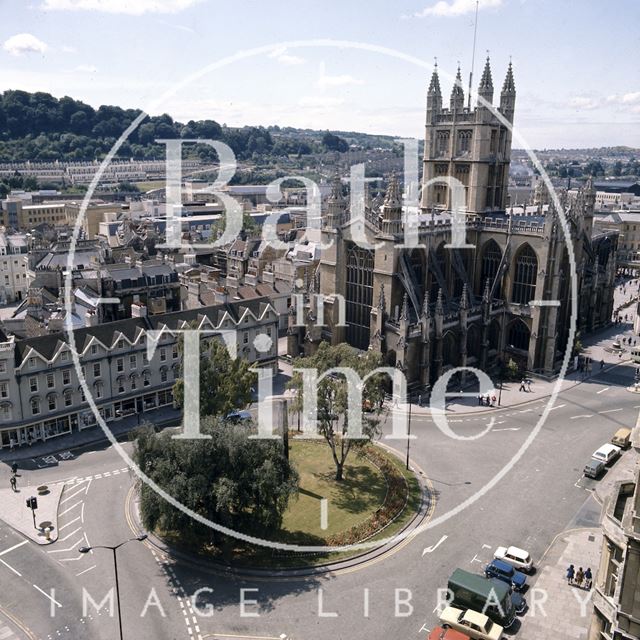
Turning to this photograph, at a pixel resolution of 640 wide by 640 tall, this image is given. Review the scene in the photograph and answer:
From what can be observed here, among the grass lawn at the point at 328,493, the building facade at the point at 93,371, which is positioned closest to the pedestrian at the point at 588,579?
the grass lawn at the point at 328,493

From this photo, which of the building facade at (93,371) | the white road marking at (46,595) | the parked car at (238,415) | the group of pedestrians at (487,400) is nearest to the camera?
the white road marking at (46,595)

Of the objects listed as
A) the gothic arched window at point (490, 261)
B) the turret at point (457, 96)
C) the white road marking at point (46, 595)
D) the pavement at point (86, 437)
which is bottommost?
the white road marking at point (46, 595)

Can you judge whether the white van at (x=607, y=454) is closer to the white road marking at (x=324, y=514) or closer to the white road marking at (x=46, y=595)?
the white road marking at (x=324, y=514)

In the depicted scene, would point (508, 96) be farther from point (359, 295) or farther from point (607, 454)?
point (607, 454)

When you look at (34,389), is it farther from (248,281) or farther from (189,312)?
(248,281)

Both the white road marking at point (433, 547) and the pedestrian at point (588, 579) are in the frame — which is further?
the white road marking at point (433, 547)

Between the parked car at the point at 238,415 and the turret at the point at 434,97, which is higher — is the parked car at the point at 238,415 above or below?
below

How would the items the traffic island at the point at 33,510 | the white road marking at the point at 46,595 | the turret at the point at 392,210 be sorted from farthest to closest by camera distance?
1. the turret at the point at 392,210
2. the traffic island at the point at 33,510
3. the white road marking at the point at 46,595
